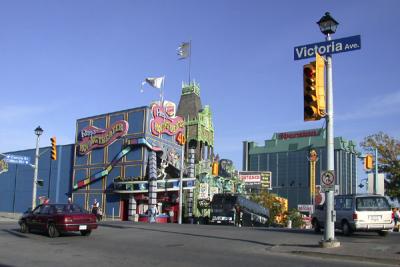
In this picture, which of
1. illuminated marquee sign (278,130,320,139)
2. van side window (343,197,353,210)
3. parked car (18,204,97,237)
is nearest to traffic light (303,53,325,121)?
van side window (343,197,353,210)

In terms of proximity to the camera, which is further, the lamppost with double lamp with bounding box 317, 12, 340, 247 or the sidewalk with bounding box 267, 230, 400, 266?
the lamppost with double lamp with bounding box 317, 12, 340, 247

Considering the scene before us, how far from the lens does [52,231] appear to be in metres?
19.4

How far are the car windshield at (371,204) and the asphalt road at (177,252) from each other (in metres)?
3.33

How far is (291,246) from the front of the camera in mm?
15625

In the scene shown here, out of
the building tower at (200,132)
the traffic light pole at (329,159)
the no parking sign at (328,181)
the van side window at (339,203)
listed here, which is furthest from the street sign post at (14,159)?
the traffic light pole at (329,159)

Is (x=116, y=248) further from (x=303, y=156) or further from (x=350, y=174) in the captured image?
(x=303, y=156)

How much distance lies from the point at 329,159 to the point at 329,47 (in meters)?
3.65

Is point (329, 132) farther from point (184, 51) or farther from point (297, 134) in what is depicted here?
point (297, 134)

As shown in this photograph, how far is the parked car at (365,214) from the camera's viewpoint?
62.9 feet

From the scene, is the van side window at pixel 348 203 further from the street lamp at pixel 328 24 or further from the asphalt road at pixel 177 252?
the street lamp at pixel 328 24

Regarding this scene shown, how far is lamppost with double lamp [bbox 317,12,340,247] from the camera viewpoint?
49.3ft

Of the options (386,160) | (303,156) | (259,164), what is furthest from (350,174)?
(386,160)

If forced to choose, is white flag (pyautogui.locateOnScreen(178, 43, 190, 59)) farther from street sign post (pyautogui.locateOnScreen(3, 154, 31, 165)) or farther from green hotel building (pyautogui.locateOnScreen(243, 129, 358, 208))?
green hotel building (pyautogui.locateOnScreen(243, 129, 358, 208))

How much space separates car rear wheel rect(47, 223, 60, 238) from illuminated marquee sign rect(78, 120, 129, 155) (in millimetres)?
26155
